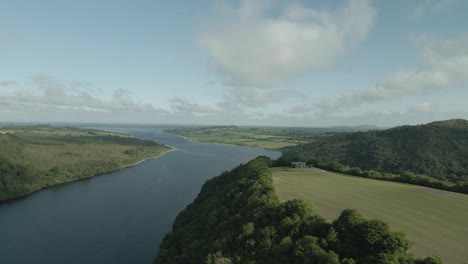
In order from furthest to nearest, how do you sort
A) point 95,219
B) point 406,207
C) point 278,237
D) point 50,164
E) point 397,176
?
point 50,164 < point 95,219 < point 397,176 < point 406,207 < point 278,237

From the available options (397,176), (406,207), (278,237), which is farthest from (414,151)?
(278,237)

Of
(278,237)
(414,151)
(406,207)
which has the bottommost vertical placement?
(278,237)

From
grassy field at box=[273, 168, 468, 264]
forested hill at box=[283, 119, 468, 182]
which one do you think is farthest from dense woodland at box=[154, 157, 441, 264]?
forested hill at box=[283, 119, 468, 182]

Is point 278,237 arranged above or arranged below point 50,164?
above

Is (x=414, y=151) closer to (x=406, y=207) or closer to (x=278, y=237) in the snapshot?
(x=406, y=207)

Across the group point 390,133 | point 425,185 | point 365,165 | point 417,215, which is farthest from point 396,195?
point 390,133

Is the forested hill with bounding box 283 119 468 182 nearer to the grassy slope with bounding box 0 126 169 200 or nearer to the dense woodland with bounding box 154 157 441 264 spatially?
the dense woodland with bounding box 154 157 441 264
